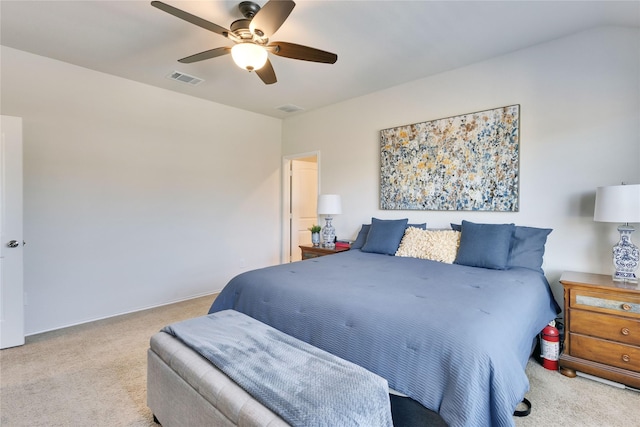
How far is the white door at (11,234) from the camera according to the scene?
9.01 feet

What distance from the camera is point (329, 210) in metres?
4.21

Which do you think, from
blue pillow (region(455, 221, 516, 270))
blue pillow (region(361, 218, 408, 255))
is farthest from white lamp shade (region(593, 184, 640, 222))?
blue pillow (region(361, 218, 408, 255))

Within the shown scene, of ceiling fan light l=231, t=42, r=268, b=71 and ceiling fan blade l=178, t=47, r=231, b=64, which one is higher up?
ceiling fan blade l=178, t=47, r=231, b=64

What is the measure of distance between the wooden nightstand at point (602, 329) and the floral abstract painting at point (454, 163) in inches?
37.8

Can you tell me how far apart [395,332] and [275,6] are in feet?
6.03

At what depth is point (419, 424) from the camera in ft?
4.71

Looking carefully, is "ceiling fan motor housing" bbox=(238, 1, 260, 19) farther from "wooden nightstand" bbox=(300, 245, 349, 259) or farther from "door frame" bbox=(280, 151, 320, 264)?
"door frame" bbox=(280, 151, 320, 264)

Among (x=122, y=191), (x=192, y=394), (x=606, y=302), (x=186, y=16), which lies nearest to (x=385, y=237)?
(x=606, y=302)

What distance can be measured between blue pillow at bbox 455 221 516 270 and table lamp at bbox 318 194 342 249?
1.76m

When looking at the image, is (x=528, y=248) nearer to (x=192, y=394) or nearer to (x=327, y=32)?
(x=327, y=32)

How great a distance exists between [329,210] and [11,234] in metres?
3.21

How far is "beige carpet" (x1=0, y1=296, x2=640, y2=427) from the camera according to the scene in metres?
1.83

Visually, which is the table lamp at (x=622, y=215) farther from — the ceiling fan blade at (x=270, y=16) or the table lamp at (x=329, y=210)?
the table lamp at (x=329, y=210)

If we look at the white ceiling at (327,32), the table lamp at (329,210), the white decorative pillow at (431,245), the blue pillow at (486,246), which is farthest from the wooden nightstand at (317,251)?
the white ceiling at (327,32)
